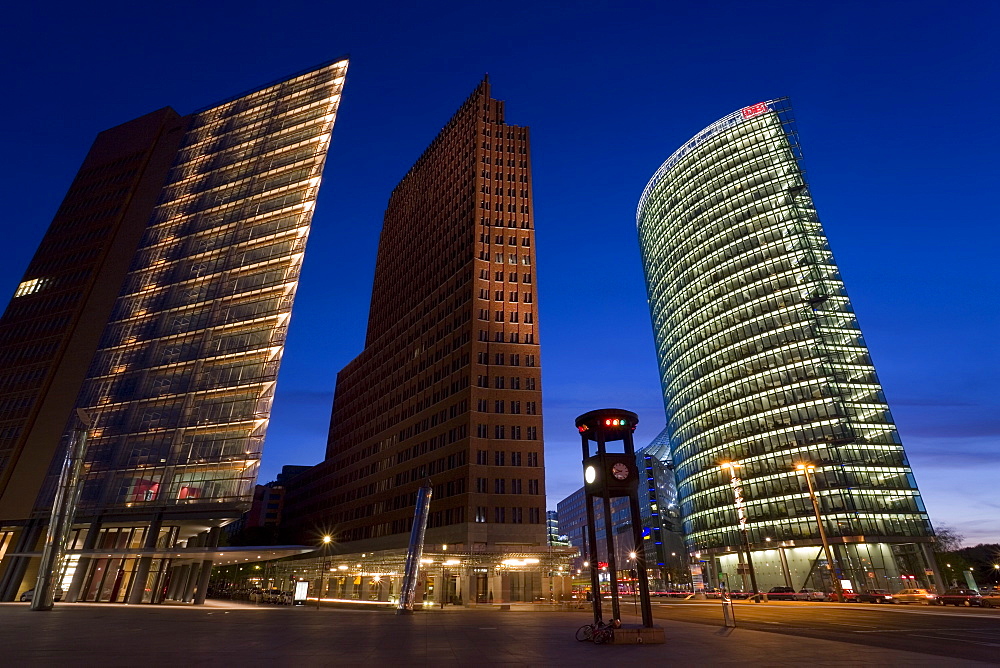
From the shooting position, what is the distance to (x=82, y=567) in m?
59.7

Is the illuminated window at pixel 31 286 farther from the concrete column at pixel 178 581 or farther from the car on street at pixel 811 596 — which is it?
the car on street at pixel 811 596

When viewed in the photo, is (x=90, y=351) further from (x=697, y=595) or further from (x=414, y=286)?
(x=697, y=595)

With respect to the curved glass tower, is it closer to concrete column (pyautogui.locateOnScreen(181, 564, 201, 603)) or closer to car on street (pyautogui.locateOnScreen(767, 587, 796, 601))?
car on street (pyautogui.locateOnScreen(767, 587, 796, 601))

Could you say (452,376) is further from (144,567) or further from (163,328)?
(144,567)

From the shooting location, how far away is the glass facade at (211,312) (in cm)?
6328

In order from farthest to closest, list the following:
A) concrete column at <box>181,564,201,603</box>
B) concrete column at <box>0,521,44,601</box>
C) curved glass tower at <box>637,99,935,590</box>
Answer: curved glass tower at <box>637,99,935,590</box> → concrete column at <box>181,564,201,603</box> → concrete column at <box>0,521,44,601</box>

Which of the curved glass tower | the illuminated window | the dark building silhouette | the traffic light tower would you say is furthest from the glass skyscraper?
the curved glass tower

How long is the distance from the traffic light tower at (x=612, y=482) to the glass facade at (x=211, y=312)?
49.4 m

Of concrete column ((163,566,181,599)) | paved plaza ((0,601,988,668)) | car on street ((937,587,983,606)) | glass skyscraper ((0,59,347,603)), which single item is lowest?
paved plaza ((0,601,988,668))

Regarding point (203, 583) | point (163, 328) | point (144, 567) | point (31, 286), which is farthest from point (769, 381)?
point (31, 286)

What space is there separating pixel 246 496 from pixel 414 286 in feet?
193

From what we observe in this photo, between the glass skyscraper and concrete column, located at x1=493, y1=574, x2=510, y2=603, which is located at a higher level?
the glass skyscraper

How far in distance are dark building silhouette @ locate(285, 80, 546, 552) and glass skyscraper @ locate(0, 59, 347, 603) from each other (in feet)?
86.7

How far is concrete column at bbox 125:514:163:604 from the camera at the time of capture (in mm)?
58134
